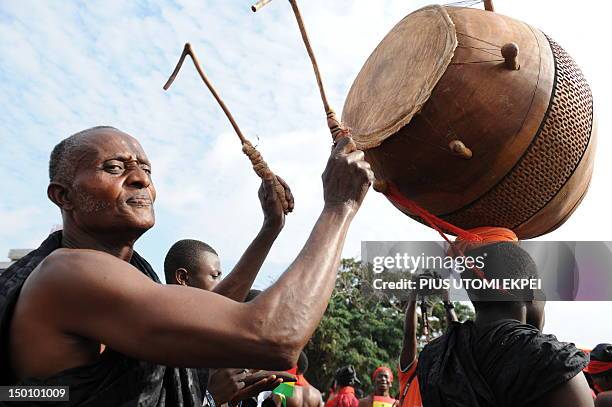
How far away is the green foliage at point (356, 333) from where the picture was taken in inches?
926

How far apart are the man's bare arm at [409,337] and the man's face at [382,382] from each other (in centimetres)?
460

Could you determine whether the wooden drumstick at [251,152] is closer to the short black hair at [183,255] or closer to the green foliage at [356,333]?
the short black hair at [183,255]

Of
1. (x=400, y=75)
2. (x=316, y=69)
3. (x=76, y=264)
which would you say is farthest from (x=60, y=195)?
(x=400, y=75)

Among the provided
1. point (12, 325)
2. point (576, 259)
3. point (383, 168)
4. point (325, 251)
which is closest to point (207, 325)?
point (325, 251)

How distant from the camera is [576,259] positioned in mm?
4230

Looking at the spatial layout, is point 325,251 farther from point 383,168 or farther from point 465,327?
point 465,327

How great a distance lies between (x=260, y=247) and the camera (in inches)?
114

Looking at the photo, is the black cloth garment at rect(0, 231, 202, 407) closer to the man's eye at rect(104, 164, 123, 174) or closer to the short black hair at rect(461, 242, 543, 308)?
the man's eye at rect(104, 164, 123, 174)

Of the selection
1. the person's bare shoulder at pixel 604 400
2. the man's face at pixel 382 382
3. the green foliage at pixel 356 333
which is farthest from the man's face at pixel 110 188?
the green foliage at pixel 356 333

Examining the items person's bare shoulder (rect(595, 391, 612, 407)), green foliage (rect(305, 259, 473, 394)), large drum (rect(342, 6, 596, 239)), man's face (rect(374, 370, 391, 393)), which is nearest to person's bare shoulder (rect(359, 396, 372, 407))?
man's face (rect(374, 370, 391, 393))

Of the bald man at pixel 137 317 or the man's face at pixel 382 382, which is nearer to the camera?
the bald man at pixel 137 317

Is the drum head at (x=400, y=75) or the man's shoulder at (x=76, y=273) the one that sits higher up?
the drum head at (x=400, y=75)

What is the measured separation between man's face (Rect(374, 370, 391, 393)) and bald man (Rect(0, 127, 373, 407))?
298 inches

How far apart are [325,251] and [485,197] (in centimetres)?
128
